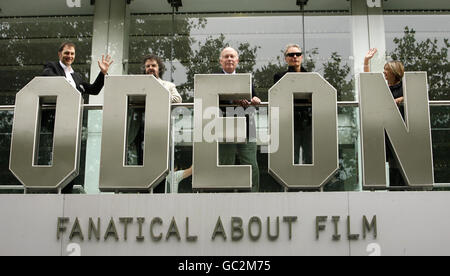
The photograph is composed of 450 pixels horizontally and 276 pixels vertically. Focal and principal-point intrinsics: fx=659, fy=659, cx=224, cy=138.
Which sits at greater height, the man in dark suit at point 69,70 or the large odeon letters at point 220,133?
the man in dark suit at point 69,70

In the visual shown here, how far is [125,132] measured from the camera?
24.9 feet

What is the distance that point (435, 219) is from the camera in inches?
281

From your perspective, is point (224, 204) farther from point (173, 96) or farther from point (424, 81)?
point (424, 81)

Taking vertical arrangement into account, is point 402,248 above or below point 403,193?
below

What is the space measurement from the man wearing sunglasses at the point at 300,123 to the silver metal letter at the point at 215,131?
1.94ft

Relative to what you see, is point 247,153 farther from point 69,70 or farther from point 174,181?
point 69,70

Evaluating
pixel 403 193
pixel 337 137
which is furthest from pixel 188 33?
pixel 403 193

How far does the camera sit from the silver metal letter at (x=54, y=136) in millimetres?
7488

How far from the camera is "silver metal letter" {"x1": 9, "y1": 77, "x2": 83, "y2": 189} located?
7488mm

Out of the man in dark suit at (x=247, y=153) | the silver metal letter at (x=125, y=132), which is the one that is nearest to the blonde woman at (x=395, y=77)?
the man in dark suit at (x=247, y=153)

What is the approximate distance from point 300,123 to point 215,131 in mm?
1002

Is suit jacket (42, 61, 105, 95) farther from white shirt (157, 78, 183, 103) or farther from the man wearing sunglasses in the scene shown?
the man wearing sunglasses

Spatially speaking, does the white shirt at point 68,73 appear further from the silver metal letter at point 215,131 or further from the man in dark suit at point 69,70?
the silver metal letter at point 215,131

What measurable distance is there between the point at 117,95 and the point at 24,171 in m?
1.37
